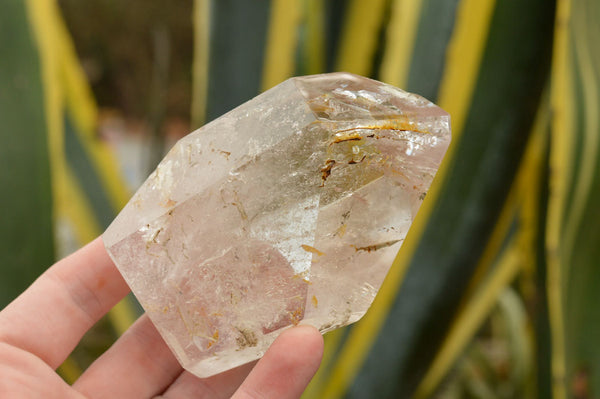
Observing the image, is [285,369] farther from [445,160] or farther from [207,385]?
[445,160]

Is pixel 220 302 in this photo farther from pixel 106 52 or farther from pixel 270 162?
pixel 106 52

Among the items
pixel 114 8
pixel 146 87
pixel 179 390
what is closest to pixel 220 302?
pixel 179 390

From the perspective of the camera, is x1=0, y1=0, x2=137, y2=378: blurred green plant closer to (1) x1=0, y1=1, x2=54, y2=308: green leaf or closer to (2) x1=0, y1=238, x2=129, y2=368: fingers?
(1) x1=0, y1=1, x2=54, y2=308: green leaf

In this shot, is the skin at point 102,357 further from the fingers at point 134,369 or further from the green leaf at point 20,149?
the green leaf at point 20,149

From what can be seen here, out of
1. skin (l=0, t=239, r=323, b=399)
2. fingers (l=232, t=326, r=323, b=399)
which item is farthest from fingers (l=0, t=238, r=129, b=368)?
fingers (l=232, t=326, r=323, b=399)

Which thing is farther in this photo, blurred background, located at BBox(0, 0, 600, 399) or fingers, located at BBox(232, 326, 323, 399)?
blurred background, located at BBox(0, 0, 600, 399)

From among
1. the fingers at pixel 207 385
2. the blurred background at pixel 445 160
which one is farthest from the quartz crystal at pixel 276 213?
the blurred background at pixel 445 160

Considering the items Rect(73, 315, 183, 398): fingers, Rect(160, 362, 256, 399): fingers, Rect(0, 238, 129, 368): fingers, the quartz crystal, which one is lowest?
Rect(160, 362, 256, 399): fingers
